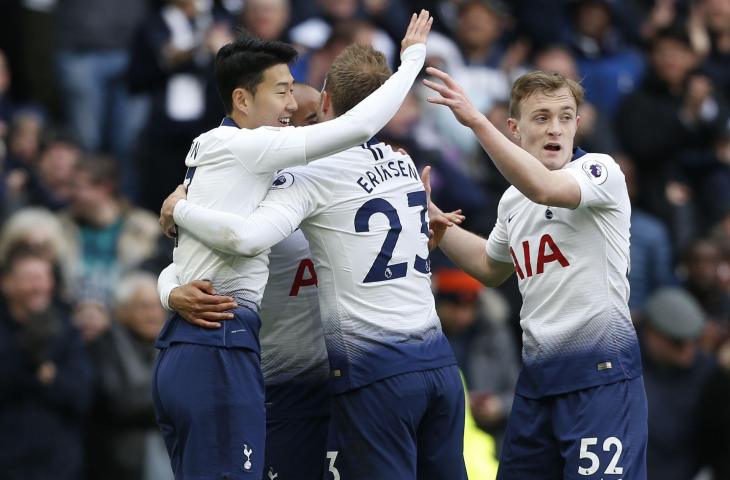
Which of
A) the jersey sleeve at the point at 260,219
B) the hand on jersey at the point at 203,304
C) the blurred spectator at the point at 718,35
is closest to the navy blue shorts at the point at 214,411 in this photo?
the hand on jersey at the point at 203,304

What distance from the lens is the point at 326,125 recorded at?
7805 millimetres

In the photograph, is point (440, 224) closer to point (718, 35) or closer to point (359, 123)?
point (359, 123)

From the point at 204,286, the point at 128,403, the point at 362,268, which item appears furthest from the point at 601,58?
the point at 204,286

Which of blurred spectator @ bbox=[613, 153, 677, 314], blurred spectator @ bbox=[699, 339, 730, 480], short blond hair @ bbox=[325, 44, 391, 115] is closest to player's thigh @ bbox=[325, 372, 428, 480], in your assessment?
short blond hair @ bbox=[325, 44, 391, 115]

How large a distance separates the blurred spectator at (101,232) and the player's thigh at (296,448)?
17.4 feet

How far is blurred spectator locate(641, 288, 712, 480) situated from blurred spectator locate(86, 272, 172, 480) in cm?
406

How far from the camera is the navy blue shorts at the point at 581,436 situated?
7938 mm

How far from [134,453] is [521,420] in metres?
4.74

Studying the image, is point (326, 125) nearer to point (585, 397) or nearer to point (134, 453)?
point (585, 397)

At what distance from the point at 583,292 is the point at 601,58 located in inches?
377

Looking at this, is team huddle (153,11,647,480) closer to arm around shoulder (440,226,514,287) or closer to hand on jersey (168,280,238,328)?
hand on jersey (168,280,238,328)

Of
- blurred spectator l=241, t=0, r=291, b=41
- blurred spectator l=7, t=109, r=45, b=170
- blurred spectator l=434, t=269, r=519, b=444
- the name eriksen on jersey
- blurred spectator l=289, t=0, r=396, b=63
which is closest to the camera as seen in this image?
the name eriksen on jersey

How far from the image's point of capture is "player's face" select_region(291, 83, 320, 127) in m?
8.84

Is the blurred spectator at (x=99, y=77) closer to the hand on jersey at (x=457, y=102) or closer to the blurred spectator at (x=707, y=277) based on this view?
the blurred spectator at (x=707, y=277)
